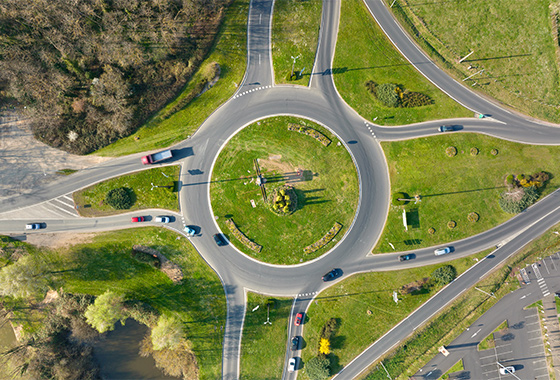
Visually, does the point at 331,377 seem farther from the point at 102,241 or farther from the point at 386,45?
the point at 386,45

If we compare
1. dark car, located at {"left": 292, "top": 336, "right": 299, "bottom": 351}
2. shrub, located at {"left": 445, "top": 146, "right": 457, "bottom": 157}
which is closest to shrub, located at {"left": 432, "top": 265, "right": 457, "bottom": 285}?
shrub, located at {"left": 445, "top": 146, "right": 457, "bottom": 157}

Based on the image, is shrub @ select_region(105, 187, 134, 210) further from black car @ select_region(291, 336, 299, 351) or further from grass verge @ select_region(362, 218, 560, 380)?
grass verge @ select_region(362, 218, 560, 380)

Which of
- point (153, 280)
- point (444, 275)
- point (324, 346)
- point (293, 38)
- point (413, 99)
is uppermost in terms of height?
point (293, 38)

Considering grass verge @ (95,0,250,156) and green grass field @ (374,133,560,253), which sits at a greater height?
grass verge @ (95,0,250,156)

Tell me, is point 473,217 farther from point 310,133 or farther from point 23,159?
point 23,159

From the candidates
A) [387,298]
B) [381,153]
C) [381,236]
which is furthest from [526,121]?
[387,298]

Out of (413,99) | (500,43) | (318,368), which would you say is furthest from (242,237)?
(500,43)

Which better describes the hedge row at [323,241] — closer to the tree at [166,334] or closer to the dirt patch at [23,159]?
the tree at [166,334]

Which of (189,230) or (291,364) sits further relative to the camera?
(291,364)
